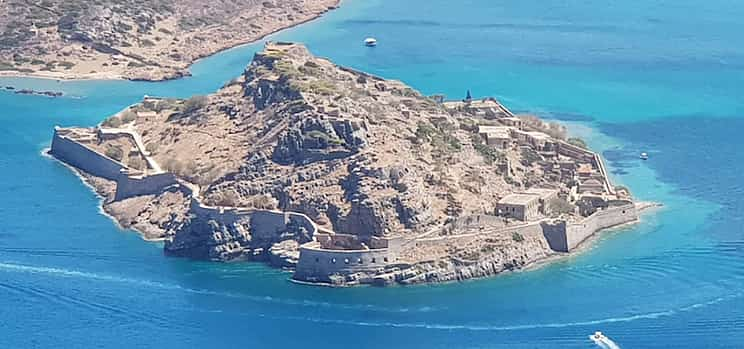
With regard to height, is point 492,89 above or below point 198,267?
above

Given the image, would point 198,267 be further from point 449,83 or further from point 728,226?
point 449,83

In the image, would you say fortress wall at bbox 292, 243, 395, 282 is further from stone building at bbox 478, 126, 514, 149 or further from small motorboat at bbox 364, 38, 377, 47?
small motorboat at bbox 364, 38, 377, 47

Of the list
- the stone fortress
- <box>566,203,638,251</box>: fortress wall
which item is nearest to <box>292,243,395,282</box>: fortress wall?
the stone fortress

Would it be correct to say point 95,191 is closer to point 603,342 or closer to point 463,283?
point 463,283

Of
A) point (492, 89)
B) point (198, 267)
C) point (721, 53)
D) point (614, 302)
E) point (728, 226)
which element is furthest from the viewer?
point (721, 53)

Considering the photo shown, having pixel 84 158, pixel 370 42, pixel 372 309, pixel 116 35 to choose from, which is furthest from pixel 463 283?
pixel 370 42

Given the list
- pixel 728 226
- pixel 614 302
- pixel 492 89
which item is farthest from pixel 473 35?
pixel 614 302

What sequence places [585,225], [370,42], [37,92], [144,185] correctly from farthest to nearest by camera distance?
[370,42], [37,92], [144,185], [585,225]
